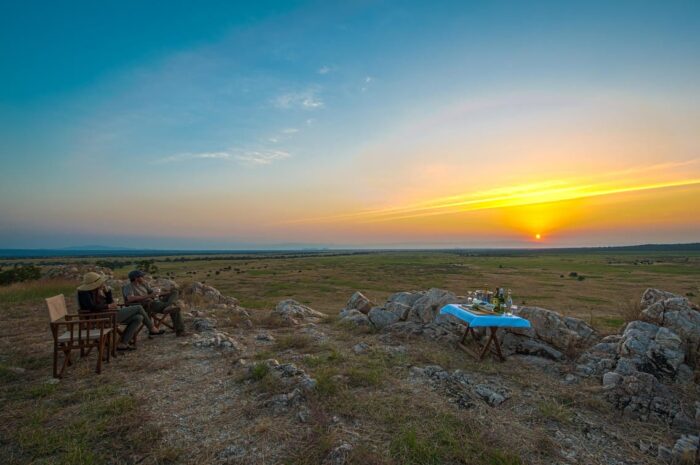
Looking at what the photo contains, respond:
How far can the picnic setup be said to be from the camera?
779cm

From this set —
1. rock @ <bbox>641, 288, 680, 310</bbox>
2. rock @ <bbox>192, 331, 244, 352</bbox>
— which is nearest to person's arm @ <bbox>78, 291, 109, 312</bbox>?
rock @ <bbox>192, 331, 244, 352</bbox>

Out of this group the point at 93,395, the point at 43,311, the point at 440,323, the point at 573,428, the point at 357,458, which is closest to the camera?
the point at 357,458

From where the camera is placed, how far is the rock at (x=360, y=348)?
9.09 metres

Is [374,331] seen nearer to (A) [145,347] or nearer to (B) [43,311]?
(A) [145,347]

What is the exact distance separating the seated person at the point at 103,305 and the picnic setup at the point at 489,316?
835 cm

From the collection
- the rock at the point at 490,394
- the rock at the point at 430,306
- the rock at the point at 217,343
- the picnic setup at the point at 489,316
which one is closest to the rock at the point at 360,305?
the rock at the point at 430,306

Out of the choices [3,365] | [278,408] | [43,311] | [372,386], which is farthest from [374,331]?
[43,311]

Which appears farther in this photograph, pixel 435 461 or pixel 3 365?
pixel 3 365

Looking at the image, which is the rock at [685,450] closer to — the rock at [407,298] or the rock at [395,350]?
the rock at [395,350]

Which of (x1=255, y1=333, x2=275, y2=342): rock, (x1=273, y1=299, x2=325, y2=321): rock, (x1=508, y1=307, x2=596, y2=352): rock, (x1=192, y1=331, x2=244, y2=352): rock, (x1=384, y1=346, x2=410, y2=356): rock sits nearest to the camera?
(x1=384, y1=346, x2=410, y2=356): rock

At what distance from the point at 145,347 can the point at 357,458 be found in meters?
7.61

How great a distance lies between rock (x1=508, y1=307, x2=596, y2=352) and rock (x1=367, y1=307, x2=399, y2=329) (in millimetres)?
3913

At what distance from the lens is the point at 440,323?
10.8 meters

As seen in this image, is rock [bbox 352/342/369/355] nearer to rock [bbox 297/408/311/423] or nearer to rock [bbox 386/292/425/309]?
rock [bbox 297/408/311/423]
